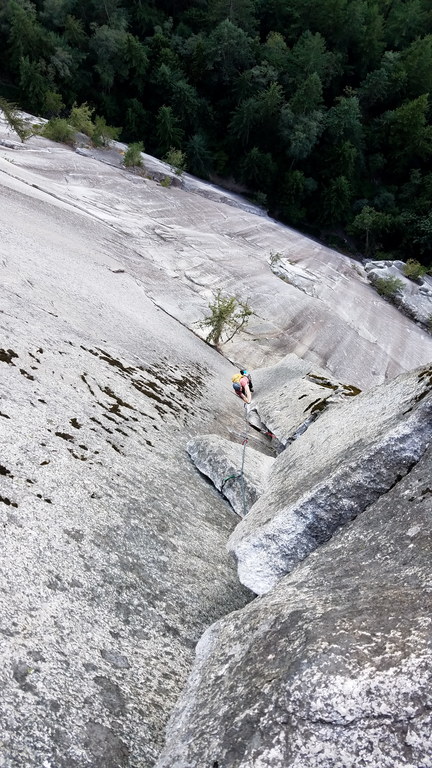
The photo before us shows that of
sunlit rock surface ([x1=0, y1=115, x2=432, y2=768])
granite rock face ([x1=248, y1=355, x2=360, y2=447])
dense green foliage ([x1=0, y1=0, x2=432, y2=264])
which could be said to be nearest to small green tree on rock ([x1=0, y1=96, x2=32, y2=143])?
sunlit rock surface ([x1=0, y1=115, x2=432, y2=768])

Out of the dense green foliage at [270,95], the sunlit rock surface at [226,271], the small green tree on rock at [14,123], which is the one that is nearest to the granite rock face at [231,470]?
the sunlit rock surface at [226,271]

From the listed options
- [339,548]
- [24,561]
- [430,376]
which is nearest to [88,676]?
[24,561]

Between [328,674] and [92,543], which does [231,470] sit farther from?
[328,674]

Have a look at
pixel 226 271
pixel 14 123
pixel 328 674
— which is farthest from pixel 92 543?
pixel 14 123

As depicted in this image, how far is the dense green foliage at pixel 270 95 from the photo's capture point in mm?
51625

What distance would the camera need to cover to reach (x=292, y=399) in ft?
44.0

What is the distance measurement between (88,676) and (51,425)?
3.71 metres

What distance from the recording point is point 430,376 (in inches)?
252

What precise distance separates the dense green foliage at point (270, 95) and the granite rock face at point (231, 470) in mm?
53118

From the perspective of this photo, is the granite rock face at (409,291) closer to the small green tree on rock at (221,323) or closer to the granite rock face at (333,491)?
the small green tree on rock at (221,323)

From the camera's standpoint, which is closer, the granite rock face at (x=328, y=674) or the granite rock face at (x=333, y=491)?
the granite rock face at (x=328, y=674)

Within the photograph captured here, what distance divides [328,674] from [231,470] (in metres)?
5.08

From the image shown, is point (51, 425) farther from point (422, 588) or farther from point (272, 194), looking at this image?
point (272, 194)

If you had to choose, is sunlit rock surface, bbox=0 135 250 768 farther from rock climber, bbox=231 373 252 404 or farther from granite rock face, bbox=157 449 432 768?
rock climber, bbox=231 373 252 404
